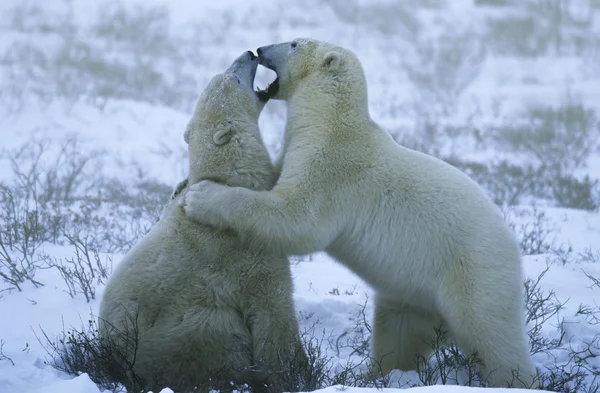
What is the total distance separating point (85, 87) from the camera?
12961 millimetres

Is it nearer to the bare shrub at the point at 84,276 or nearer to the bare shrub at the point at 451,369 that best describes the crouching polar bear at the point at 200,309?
the bare shrub at the point at 451,369

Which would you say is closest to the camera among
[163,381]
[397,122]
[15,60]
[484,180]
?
[163,381]

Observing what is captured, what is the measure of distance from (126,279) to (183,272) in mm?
266

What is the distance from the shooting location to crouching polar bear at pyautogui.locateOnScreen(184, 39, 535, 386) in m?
3.21

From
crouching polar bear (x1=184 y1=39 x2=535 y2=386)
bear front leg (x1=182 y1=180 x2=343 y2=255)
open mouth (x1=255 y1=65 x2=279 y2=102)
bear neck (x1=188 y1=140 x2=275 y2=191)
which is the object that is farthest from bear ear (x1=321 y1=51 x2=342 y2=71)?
bear front leg (x1=182 y1=180 x2=343 y2=255)

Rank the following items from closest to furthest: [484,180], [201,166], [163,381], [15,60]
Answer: [163,381] < [201,166] < [484,180] < [15,60]

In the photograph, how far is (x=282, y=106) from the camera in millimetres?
13523

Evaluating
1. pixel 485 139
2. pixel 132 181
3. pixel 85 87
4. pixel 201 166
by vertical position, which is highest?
pixel 85 87

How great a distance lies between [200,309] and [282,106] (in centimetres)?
1056

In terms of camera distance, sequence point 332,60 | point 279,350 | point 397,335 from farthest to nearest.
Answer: point 397,335 < point 332,60 < point 279,350

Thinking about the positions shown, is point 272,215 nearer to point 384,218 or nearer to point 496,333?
point 384,218

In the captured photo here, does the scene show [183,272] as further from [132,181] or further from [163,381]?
[132,181]

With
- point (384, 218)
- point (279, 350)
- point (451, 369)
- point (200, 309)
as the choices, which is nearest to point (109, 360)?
point (200, 309)

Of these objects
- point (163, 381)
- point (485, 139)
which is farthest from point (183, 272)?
point (485, 139)
